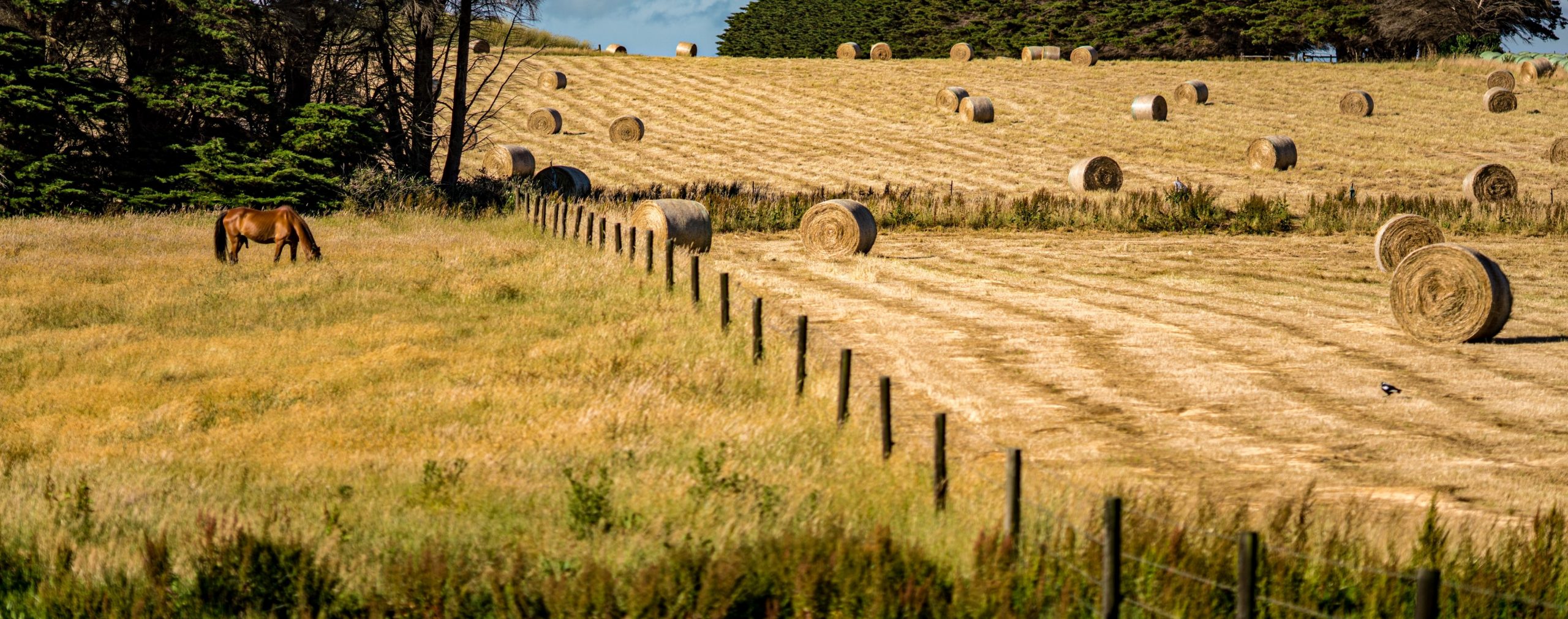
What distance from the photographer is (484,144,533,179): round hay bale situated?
127 feet

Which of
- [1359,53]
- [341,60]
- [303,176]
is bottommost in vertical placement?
[303,176]

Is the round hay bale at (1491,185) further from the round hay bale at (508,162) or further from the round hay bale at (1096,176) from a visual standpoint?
the round hay bale at (508,162)

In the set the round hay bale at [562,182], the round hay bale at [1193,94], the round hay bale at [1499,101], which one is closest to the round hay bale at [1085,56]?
the round hay bale at [1193,94]

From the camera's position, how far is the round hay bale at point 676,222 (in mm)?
24547

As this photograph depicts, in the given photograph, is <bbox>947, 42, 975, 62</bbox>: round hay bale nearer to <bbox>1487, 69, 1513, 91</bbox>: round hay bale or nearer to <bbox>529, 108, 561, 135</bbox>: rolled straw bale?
<bbox>1487, 69, 1513, 91</bbox>: round hay bale

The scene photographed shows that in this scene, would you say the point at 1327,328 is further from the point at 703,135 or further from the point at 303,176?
the point at 703,135

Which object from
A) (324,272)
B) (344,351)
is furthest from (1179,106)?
(344,351)

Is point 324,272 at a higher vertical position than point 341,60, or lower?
lower

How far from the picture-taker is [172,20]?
30.0 metres

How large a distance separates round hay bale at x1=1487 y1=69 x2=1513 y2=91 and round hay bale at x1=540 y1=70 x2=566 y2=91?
44046 millimetres

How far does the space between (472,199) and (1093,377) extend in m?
21.2

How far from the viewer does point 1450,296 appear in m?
17.1

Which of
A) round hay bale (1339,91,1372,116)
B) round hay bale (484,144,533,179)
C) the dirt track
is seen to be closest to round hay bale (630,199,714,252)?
the dirt track

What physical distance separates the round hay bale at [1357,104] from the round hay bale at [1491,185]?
678 inches
